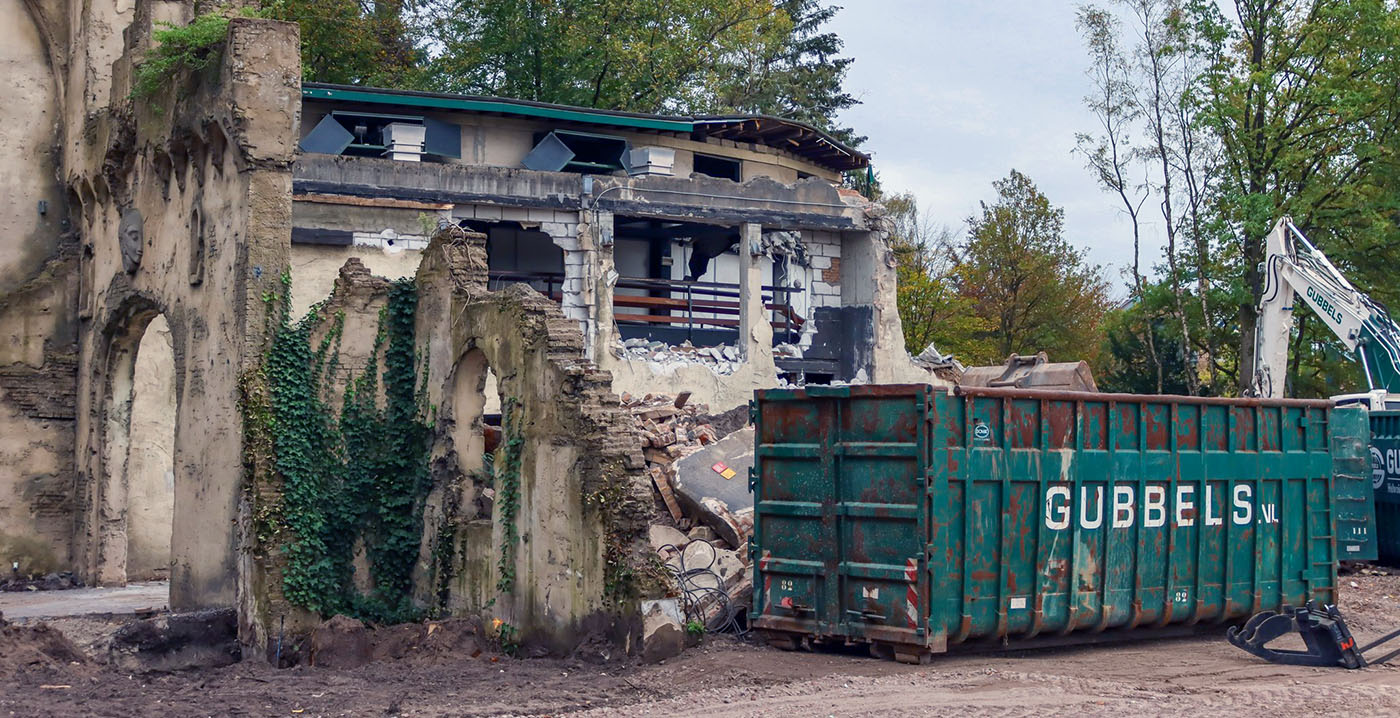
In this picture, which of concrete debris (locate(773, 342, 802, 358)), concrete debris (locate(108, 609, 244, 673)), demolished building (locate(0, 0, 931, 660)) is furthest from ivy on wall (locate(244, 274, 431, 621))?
concrete debris (locate(773, 342, 802, 358))

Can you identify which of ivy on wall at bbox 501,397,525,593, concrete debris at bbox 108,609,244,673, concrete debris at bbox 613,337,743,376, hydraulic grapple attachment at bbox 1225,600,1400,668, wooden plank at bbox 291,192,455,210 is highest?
wooden plank at bbox 291,192,455,210

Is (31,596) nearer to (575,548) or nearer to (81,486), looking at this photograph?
(81,486)

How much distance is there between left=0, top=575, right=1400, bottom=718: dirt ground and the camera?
1011 centimetres

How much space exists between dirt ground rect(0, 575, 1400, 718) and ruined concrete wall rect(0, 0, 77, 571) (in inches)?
295

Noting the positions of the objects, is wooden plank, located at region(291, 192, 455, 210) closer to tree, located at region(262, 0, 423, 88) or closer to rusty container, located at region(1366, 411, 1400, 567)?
tree, located at region(262, 0, 423, 88)

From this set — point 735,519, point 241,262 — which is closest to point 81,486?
point 241,262

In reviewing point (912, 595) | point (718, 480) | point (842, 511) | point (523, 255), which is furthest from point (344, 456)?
point (523, 255)

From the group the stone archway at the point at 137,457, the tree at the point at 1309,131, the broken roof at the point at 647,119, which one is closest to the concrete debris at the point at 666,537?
the stone archway at the point at 137,457

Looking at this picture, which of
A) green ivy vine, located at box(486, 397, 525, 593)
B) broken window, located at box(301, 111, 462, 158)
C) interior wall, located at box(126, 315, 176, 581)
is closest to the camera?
green ivy vine, located at box(486, 397, 525, 593)

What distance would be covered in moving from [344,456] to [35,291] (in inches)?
289

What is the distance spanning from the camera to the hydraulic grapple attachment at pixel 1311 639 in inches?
465

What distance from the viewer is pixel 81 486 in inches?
771

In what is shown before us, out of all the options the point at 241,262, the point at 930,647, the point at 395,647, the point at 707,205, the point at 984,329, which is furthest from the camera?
the point at 984,329

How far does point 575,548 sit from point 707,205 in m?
14.7
